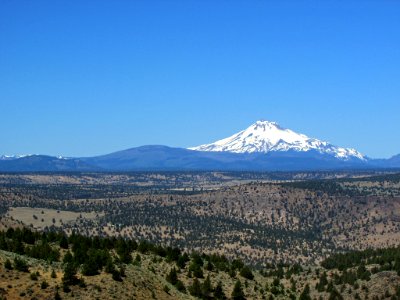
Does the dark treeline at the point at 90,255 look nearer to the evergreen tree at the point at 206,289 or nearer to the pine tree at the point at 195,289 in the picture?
the pine tree at the point at 195,289

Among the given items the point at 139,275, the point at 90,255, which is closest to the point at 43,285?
the point at 90,255

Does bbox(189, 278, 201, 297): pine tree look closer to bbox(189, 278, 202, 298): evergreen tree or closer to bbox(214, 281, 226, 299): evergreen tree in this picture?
bbox(189, 278, 202, 298): evergreen tree

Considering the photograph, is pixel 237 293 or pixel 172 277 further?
pixel 237 293

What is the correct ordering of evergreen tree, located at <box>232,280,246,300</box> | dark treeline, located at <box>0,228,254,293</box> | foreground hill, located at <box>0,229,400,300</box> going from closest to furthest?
foreground hill, located at <box>0,229,400,300</box>
dark treeline, located at <box>0,228,254,293</box>
evergreen tree, located at <box>232,280,246,300</box>

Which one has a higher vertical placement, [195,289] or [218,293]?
[195,289]

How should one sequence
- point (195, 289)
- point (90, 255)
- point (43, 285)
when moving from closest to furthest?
point (43, 285) → point (90, 255) → point (195, 289)

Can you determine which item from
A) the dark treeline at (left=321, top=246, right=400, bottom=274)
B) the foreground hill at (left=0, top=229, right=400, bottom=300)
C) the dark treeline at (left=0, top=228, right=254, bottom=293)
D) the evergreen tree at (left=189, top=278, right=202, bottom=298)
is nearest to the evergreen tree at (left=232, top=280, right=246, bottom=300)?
the foreground hill at (left=0, top=229, right=400, bottom=300)

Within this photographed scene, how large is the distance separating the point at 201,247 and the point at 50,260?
424 ft

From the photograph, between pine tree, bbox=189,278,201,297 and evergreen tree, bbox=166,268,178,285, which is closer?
pine tree, bbox=189,278,201,297

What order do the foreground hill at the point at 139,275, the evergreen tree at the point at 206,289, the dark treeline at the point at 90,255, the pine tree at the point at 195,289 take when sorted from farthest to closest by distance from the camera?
1. the evergreen tree at the point at 206,289
2. the pine tree at the point at 195,289
3. the dark treeline at the point at 90,255
4. the foreground hill at the point at 139,275

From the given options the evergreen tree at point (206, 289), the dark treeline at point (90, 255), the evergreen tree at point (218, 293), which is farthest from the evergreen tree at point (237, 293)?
the dark treeline at point (90, 255)

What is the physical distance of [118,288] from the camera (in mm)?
47625

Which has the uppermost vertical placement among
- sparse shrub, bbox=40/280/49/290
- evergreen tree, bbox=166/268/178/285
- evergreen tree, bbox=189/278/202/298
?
sparse shrub, bbox=40/280/49/290

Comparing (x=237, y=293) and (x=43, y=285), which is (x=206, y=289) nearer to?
(x=237, y=293)
